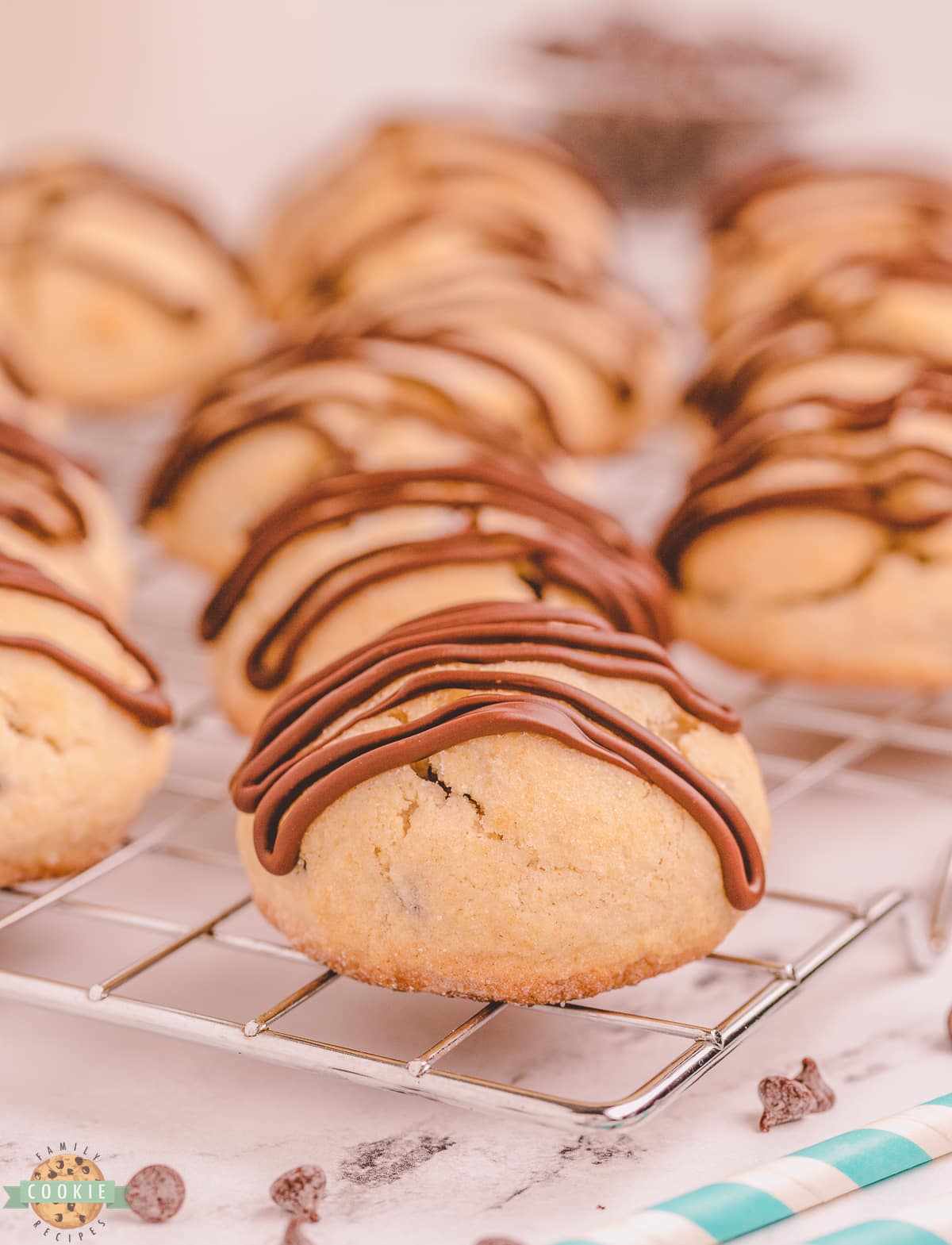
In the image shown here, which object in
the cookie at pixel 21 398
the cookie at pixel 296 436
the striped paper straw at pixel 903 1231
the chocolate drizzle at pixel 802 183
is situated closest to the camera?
the striped paper straw at pixel 903 1231

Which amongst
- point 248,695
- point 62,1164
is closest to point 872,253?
point 248,695

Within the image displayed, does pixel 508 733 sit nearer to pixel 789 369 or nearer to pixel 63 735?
pixel 63 735

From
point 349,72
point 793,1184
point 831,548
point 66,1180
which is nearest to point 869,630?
point 831,548

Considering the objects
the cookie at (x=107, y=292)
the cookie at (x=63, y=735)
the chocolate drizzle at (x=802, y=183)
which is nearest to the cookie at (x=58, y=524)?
the cookie at (x=63, y=735)

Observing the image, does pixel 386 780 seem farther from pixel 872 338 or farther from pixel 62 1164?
pixel 872 338

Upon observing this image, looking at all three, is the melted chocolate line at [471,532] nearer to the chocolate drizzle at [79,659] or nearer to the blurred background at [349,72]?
the chocolate drizzle at [79,659]

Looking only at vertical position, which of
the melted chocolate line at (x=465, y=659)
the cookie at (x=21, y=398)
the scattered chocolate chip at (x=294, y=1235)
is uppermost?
the cookie at (x=21, y=398)

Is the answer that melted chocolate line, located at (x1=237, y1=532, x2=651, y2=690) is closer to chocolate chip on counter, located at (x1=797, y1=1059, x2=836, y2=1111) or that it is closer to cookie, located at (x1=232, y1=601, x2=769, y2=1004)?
cookie, located at (x1=232, y1=601, x2=769, y2=1004)
